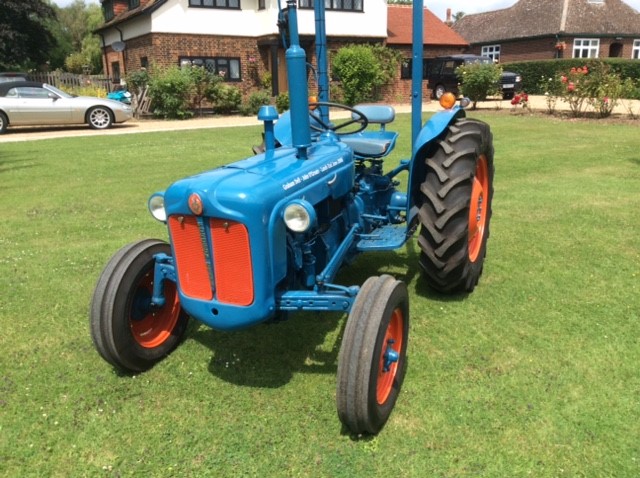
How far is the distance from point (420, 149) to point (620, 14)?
3885 centimetres

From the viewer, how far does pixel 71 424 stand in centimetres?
269

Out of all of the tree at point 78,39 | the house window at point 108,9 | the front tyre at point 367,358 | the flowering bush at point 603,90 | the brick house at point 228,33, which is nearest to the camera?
the front tyre at point 367,358

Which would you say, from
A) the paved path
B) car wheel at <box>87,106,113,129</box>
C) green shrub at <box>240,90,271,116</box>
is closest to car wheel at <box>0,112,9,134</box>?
the paved path

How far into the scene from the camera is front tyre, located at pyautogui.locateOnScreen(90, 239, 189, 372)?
9.40 ft

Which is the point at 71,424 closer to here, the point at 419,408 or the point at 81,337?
the point at 81,337

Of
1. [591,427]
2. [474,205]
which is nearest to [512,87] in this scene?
[474,205]

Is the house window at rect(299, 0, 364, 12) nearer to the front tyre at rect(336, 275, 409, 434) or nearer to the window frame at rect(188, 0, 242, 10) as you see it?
the window frame at rect(188, 0, 242, 10)

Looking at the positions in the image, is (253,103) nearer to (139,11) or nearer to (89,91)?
(139,11)

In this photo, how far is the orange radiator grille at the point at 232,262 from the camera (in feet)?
8.17

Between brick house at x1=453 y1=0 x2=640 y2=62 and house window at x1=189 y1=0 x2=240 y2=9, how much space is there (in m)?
21.1

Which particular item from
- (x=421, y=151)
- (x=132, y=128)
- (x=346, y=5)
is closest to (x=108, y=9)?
(x=346, y=5)

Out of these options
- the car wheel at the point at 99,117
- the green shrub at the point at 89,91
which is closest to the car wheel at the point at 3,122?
the car wheel at the point at 99,117

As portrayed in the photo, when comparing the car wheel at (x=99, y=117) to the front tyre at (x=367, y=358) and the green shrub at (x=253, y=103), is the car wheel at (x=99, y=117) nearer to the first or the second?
the green shrub at (x=253, y=103)

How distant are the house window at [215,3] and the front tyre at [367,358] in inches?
790
